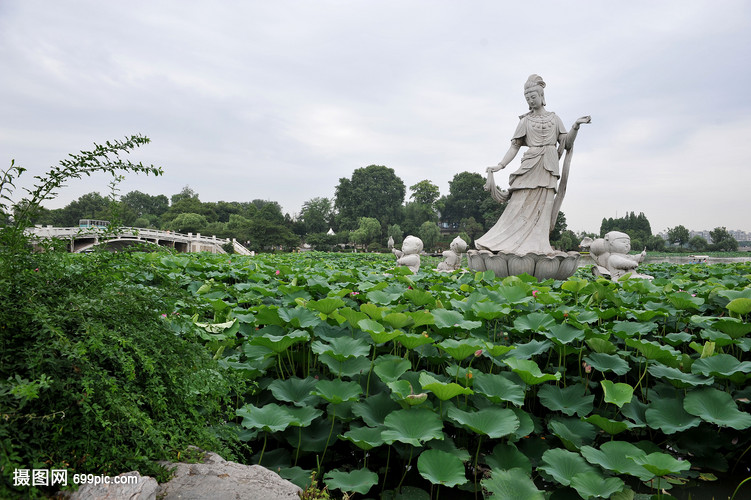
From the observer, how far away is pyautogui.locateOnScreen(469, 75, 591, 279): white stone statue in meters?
6.81

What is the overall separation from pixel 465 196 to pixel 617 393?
2141 inches

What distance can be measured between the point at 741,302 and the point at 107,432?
329 centimetres

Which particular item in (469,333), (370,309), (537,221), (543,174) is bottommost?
(469,333)

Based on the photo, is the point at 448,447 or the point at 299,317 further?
the point at 299,317

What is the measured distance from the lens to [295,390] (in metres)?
1.96

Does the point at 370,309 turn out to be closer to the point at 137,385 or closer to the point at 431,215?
the point at 137,385

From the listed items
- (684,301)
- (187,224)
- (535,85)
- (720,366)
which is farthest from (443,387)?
(187,224)

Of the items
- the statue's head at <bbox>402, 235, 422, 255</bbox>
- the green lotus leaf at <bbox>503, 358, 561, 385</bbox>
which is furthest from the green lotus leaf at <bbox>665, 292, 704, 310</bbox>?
the statue's head at <bbox>402, 235, 422, 255</bbox>

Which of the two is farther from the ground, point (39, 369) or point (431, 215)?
point (431, 215)

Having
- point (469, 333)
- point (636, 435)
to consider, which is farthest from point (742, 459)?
point (469, 333)

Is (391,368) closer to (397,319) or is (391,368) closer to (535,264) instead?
(397,319)

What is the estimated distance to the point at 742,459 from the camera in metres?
2.05

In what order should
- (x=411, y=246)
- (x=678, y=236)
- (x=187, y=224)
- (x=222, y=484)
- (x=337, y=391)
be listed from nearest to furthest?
(x=222, y=484) → (x=337, y=391) → (x=411, y=246) → (x=678, y=236) → (x=187, y=224)

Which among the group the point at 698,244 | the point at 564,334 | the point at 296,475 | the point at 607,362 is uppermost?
the point at 698,244
